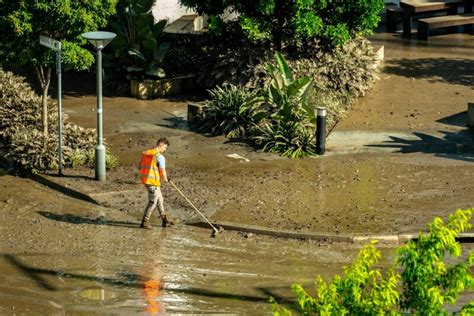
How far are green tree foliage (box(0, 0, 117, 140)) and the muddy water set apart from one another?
2904 mm

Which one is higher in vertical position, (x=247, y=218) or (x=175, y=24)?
(x=175, y=24)

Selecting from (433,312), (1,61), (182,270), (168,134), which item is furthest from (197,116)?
(433,312)

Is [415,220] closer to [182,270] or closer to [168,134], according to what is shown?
[182,270]

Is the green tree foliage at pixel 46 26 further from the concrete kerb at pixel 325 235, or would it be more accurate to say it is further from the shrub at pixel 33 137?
the concrete kerb at pixel 325 235

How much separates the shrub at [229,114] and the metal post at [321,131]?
166 centimetres

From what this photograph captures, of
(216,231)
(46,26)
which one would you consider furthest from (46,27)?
(216,231)

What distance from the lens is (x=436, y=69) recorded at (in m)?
27.2

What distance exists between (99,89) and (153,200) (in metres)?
2.74

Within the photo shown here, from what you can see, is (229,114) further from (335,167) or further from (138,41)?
(138,41)

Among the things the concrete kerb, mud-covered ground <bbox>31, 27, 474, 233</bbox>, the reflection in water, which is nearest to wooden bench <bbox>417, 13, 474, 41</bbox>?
mud-covered ground <bbox>31, 27, 474, 233</bbox>

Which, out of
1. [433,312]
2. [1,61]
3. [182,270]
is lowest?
[182,270]

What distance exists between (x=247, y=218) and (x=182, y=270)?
2383mm

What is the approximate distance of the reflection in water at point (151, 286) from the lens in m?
14.5

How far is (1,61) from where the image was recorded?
812 inches
